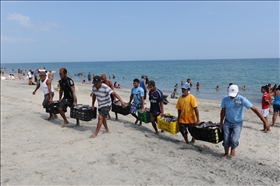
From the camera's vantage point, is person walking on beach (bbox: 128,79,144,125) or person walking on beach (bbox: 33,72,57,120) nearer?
person walking on beach (bbox: 128,79,144,125)

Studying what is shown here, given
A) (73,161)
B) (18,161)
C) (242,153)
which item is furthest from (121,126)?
(242,153)

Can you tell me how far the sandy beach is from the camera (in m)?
5.09

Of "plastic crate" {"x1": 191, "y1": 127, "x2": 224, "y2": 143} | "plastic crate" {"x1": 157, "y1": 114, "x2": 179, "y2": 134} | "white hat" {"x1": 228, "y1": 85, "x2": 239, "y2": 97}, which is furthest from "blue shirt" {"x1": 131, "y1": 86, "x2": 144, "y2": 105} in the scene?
"white hat" {"x1": 228, "y1": 85, "x2": 239, "y2": 97}

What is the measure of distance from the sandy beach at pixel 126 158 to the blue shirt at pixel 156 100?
85 cm

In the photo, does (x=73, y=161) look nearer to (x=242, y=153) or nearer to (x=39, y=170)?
(x=39, y=170)

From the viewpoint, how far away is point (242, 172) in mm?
5219

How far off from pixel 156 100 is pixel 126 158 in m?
2.11

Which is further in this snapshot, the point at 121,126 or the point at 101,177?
the point at 121,126

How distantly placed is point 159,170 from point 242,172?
179 cm

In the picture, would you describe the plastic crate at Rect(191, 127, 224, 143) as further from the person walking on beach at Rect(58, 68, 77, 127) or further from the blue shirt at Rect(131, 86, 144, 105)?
the person walking on beach at Rect(58, 68, 77, 127)

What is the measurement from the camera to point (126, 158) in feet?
19.8

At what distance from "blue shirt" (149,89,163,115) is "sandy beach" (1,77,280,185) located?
847 millimetres

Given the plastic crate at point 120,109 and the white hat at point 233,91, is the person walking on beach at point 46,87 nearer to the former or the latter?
the plastic crate at point 120,109

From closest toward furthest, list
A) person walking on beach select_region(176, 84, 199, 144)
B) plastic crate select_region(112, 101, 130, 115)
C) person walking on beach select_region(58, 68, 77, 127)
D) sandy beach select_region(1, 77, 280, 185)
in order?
sandy beach select_region(1, 77, 280, 185), person walking on beach select_region(176, 84, 199, 144), person walking on beach select_region(58, 68, 77, 127), plastic crate select_region(112, 101, 130, 115)
